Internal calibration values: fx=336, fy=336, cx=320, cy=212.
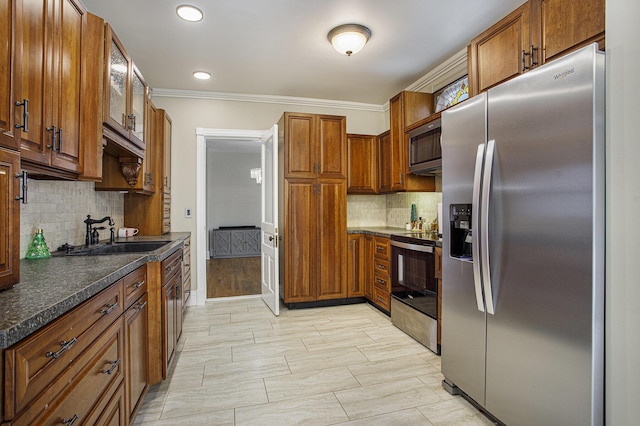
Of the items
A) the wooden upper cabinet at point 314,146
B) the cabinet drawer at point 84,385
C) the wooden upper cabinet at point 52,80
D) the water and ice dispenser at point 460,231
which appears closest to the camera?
the cabinet drawer at point 84,385

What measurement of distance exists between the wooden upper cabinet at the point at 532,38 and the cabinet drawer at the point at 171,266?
7.89ft

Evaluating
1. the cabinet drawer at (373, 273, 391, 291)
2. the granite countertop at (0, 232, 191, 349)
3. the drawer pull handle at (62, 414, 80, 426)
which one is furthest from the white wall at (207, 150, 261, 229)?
the drawer pull handle at (62, 414, 80, 426)

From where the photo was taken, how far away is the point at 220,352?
2727 mm

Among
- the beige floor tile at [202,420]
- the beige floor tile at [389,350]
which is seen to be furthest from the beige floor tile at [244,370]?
the beige floor tile at [389,350]

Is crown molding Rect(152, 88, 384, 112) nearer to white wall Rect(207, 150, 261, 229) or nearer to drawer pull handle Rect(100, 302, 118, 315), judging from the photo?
drawer pull handle Rect(100, 302, 118, 315)

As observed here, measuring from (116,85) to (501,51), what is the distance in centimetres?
241

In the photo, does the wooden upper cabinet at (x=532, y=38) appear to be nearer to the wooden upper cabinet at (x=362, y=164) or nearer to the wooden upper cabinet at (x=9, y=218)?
the wooden upper cabinet at (x=362, y=164)

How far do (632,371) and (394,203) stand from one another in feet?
11.1

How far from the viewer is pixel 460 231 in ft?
6.61

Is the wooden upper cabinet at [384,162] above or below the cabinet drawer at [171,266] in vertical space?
above

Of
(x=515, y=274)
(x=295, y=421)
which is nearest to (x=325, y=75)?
(x=515, y=274)

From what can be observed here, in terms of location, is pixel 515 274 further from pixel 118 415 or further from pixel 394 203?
pixel 394 203

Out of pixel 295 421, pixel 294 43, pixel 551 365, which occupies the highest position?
pixel 294 43

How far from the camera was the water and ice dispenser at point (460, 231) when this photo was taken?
1.94 m
